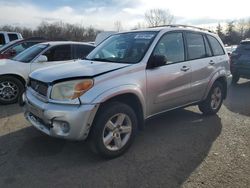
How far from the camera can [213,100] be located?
231 inches

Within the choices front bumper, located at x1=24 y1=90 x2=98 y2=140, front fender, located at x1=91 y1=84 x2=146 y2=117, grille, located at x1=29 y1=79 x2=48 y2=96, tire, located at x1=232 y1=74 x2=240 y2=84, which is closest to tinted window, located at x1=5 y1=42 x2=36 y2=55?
grille, located at x1=29 y1=79 x2=48 y2=96

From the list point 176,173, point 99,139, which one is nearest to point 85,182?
point 99,139

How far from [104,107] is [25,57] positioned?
4.48 m

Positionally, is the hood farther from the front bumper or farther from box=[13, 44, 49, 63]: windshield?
box=[13, 44, 49, 63]: windshield

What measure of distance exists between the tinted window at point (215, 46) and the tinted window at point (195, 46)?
1.18 feet

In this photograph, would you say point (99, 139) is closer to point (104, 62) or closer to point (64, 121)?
point (64, 121)

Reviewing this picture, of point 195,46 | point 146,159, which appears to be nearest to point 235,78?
point 195,46

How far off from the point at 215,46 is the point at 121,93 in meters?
3.03

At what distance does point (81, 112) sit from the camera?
11.2 feet

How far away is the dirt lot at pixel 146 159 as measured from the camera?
10.9ft

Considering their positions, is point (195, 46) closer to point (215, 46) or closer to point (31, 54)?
point (215, 46)

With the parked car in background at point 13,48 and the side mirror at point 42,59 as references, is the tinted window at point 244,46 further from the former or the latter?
the parked car in background at point 13,48

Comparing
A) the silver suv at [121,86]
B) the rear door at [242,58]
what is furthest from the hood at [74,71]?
the rear door at [242,58]

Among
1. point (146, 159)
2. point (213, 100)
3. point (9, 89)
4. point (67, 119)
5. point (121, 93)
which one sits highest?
point (121, 93)
